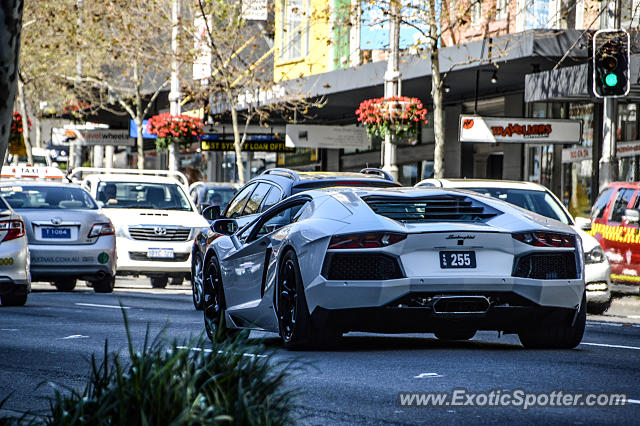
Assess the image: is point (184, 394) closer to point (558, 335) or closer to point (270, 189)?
point (558, 335)

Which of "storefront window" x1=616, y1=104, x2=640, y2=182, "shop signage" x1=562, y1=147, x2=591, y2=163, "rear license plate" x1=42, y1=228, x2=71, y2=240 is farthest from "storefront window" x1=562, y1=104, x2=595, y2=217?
"rear license plate" x1=42, y1=228, x2=71, y2=240

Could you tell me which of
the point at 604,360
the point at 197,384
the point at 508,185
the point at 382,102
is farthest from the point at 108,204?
the point at 197,384

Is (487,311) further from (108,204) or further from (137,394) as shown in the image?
A: (108,204)

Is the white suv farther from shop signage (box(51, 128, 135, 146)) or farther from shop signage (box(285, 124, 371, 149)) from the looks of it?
shop signage (box(51, 128, 135, 146))

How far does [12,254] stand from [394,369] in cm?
755

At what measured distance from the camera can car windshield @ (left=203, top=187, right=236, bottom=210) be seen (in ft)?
94.6

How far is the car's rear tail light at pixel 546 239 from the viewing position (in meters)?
9.40

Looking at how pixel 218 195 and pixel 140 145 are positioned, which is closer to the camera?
pixel 218 195

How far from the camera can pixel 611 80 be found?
61.0ft

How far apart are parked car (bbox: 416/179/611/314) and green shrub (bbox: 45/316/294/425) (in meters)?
10.7

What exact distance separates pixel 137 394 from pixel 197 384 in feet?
1.00

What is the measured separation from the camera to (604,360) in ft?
30.8

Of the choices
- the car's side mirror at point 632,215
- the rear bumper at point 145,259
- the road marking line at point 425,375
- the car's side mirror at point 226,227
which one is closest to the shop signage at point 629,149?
the car's side mirror at point 632,215

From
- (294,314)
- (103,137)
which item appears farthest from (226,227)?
(103,137)
